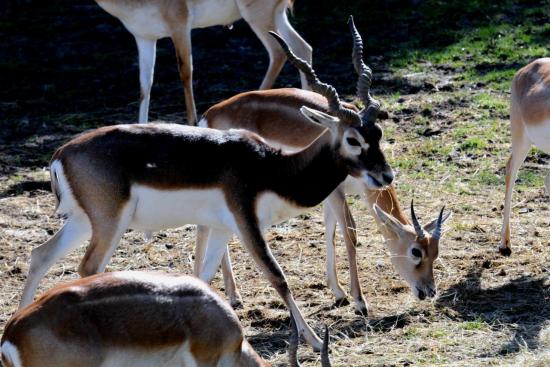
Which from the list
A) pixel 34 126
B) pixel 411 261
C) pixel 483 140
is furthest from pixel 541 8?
pixel 411 261

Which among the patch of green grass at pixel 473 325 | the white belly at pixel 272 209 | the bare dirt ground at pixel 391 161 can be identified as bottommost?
the bare dirt ground at pixel 391 161

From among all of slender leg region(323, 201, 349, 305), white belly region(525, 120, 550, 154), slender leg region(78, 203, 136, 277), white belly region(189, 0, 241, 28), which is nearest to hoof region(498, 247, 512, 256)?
white belly region(525, 120, 550, 154)

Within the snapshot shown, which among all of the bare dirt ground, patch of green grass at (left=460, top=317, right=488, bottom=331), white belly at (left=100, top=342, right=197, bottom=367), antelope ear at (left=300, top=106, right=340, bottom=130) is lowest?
the bare dirt ground

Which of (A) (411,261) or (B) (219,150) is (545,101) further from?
(B) (219,150)

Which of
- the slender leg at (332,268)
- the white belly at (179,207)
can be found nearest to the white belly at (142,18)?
the slender leg at (332,268)

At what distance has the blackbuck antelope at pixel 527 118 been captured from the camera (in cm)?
864

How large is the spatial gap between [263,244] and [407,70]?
6.12 metres

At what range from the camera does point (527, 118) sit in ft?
28.8

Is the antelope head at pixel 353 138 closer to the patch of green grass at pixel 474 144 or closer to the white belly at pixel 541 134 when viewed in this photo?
the white belly at pixel 541 134

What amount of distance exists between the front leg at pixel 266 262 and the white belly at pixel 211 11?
4.41 metres

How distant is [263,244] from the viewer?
6941 mm

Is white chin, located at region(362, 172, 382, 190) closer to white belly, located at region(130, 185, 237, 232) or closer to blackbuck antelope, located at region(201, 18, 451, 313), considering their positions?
blackbuck antelope, located at region(201, 18, 451, 313)

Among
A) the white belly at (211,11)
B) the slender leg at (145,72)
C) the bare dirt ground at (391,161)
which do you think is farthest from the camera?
the white belly at (211,11)

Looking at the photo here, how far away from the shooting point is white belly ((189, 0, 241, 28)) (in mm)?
10984
